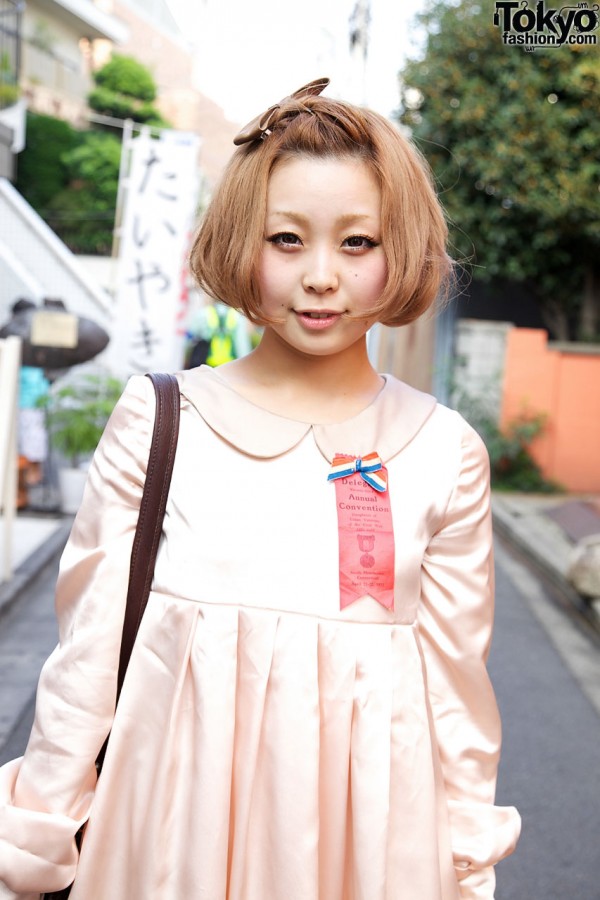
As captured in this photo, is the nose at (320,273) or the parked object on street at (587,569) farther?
the parked object on street at (587,569)

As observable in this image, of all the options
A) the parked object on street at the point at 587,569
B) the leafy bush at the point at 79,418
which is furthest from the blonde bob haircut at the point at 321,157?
the leafy bush at the point at 79,418

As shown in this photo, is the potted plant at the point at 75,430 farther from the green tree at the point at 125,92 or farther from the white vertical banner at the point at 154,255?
the green tree at the point at 125,92

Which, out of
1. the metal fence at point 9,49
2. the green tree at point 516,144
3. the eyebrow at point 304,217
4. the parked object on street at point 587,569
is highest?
the metal fence at point 9,49

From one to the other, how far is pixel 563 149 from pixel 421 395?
10226 mm

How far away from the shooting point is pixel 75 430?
7898mm

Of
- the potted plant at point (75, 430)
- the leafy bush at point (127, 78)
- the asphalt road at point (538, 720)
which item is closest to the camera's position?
the asphalt road at point (538, 720)

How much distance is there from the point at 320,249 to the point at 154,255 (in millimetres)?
7229

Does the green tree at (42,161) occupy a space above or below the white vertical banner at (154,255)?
above

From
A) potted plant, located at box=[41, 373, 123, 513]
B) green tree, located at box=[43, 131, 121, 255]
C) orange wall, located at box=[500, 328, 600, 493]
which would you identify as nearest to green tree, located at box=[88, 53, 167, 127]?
green tree, located at box=[43, 131, 121, 255]

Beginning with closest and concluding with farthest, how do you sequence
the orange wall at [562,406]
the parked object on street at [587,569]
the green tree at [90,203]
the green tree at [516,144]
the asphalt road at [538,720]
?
the asphalt road at [538,720] < the parked object on street at [587,569] < the orange wall at [562,406] < the green tree at [516,144] < the green tree at [90,203]

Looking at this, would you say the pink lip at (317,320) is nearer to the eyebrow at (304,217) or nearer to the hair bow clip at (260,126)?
the eyebrow at (304,217)

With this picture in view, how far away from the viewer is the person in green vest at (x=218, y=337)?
26.5 feet

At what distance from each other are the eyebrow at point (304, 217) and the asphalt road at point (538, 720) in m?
2.20

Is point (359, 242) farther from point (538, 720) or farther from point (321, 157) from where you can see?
point (538, 720)
